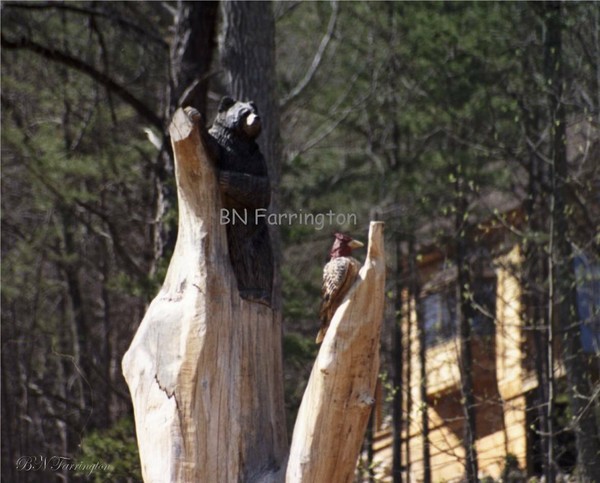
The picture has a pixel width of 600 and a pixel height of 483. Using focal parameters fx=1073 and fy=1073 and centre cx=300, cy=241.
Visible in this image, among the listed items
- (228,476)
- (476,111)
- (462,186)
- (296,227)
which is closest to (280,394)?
(228,476)

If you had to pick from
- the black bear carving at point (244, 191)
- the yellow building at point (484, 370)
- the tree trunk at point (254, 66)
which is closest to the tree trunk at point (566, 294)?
the yellow building at point (484, 370)

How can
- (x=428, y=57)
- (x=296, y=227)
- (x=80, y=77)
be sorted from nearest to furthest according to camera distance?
(x=296, y=227), (x=428, y=57), (x=80, y=77)

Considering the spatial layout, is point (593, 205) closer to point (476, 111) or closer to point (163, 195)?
point (476, 111)

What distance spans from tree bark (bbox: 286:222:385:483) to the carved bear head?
2.41 feet

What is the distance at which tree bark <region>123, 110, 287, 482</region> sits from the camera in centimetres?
436

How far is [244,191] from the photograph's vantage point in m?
4.57

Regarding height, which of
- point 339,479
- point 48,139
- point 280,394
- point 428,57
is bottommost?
point 339,479

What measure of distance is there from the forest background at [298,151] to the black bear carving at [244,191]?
2.88 metres

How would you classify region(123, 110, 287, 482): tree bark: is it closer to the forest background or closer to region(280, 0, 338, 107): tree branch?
the forest background

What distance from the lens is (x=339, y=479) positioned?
14.1 feet

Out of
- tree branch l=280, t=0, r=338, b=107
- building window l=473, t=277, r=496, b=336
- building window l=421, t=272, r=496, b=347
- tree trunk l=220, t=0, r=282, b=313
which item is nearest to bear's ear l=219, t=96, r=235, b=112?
tree trunk l=220, t=0, r=282, b=313

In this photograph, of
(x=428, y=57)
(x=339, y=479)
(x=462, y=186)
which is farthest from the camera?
(x=428, y=57)

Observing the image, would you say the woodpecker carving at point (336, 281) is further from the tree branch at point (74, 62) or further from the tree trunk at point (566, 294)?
the tree branch at point (74, 62)

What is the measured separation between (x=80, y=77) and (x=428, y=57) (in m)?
4.20
